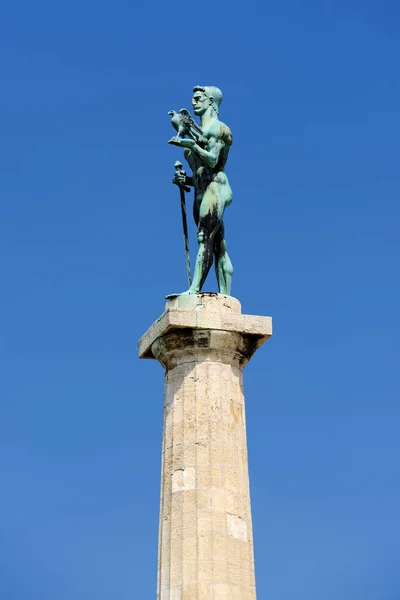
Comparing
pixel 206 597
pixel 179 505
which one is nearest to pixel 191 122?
pixel 179 505

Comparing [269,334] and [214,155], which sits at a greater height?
[214,155]

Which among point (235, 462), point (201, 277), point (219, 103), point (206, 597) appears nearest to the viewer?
point (206, 597)

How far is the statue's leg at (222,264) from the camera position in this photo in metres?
22.7

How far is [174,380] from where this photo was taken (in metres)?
21.4

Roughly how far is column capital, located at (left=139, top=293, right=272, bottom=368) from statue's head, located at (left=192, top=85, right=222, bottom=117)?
175 inches

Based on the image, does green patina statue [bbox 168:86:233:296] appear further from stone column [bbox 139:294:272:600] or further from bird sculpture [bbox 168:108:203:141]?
stone column [bbox 139:294:272:600]

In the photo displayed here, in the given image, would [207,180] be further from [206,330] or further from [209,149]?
[206,330]

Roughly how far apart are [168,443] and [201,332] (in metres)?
2.29

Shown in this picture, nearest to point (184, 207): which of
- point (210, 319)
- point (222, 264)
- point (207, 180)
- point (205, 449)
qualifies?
point (207, 180)

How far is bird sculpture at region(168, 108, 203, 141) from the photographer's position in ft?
73.5

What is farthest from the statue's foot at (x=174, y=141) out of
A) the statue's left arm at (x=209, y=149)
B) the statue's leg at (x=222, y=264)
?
the statue's leg at (x=222, y=264)

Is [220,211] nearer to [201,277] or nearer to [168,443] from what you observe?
[201,277]

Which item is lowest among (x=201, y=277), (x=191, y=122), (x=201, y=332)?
(x=201, y=332)

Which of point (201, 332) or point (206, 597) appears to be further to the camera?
point (201, 332)
